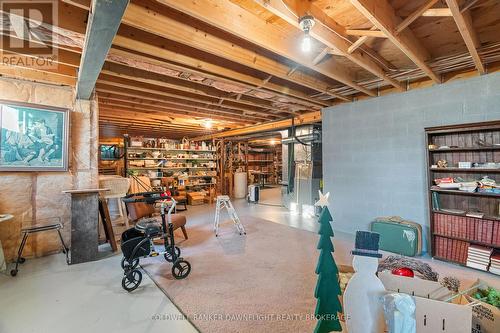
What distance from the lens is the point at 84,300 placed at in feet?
6.84

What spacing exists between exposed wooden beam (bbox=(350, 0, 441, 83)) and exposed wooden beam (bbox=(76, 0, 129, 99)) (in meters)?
1.55

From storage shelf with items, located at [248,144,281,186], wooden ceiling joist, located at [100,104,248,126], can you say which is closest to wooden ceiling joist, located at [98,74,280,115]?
wooden ceiling joist, located at [100,104,248,126]

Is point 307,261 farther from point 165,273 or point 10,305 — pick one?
point 10,305

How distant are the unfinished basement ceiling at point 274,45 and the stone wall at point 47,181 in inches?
8.4

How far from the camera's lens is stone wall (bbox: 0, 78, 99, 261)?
2875mm

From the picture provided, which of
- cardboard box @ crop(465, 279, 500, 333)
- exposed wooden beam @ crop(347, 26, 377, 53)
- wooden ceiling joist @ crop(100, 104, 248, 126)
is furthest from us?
wooden ceiling joist @ crop(100, 104, 248, 126)

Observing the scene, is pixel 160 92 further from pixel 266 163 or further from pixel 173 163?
pixel 266 163

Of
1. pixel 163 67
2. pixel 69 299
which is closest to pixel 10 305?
pixel 69 299

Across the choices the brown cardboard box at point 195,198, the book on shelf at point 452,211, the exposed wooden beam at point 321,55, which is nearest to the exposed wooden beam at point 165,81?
the exposed wooden beam at point 321,55

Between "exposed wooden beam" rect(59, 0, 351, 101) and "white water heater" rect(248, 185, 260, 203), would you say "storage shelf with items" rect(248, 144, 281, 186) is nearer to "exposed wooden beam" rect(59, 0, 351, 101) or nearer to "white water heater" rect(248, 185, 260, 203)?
"white water heater" rect(248, 185, 260, 203)

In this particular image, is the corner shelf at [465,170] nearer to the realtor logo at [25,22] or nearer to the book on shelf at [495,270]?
the book on shelf at [495,270]

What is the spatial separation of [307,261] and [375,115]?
8.69 ft

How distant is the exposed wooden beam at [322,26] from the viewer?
163cm

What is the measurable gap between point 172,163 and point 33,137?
14.5ft
